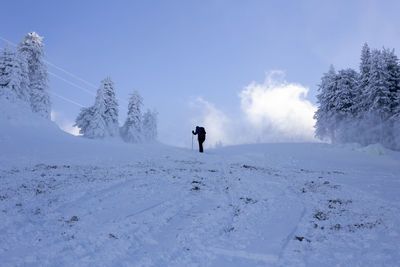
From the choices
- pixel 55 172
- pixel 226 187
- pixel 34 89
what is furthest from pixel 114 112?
pixel 226 187

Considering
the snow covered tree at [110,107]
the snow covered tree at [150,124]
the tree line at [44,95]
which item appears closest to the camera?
the tree line at [44,95]

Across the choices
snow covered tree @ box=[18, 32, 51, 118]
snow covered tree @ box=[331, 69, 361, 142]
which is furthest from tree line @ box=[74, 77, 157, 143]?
snow covered tree @ box=[331, 69, 361, 142]

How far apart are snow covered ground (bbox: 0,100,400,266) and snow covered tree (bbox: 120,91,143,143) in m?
38.4

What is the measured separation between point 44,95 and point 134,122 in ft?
53.7

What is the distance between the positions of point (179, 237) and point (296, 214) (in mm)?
3302

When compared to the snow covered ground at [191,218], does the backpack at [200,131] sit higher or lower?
higher

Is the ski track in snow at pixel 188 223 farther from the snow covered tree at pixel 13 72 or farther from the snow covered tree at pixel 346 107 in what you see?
the snow covered tree at pixel 346 107

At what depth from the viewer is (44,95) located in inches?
1576

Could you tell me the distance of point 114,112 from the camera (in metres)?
47.0

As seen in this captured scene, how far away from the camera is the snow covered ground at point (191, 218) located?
436 centimetres

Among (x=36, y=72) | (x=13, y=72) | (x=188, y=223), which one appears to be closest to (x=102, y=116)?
(x=36, y=72)

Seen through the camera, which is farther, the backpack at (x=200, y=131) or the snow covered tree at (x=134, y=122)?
the snow covered tree at (x=134, y=122)

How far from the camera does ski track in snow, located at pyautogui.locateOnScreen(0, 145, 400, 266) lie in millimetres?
4332

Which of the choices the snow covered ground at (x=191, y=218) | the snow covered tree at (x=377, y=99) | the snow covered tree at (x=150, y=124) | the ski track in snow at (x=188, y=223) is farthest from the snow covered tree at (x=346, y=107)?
the snow covered tree at (x=150, y=124)
